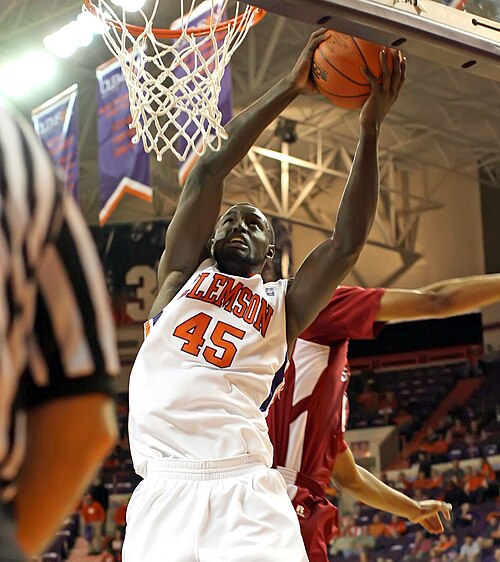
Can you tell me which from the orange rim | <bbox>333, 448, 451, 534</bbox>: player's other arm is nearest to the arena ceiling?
the orange rim

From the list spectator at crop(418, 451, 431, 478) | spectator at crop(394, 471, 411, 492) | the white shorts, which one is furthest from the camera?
spectator at crop(418, 451, 431, 478)

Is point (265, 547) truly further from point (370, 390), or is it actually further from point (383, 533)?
point (370, 390)

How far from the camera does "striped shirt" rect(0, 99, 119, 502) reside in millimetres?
1013

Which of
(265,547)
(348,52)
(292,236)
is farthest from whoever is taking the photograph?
(292,236)

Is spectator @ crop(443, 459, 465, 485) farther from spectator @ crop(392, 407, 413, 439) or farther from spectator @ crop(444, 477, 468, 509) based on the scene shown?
spectator @ crop(392, 407, 413, 439)

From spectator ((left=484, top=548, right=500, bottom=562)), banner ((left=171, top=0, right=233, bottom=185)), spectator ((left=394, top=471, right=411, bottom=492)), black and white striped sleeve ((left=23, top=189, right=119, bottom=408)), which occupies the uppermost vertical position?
banner ((left=171, top=0, right=233, bottom=185))

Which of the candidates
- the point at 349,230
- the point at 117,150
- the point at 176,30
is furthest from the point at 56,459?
the point at 117,150

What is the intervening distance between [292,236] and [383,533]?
5.67 meters

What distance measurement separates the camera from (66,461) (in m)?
1.05

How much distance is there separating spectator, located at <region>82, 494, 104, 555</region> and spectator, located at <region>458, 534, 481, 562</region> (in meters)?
4.70

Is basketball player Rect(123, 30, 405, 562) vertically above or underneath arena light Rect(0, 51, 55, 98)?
underneath

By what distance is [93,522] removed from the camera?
14.3m

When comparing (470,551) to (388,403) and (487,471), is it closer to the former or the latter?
(487,471)

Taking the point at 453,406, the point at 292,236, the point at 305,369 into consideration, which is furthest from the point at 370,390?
the point at 305,369
